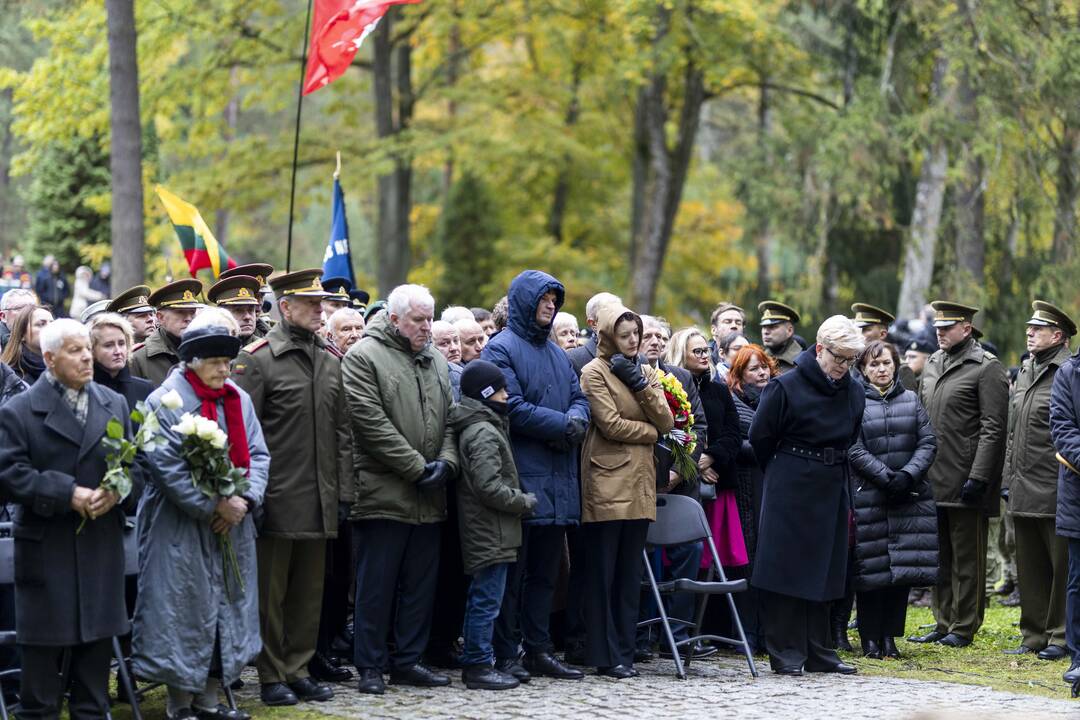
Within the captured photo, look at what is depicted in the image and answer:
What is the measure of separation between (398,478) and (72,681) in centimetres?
205

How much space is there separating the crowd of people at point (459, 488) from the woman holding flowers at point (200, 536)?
0.05 feet

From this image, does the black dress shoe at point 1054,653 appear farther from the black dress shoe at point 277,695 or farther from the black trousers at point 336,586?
the black dress shoe at point 277,695

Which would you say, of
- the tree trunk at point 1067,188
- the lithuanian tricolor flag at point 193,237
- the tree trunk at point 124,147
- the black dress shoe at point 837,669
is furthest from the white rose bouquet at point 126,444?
the tree trunk at point 1067,188

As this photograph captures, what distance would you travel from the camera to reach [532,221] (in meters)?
33.4

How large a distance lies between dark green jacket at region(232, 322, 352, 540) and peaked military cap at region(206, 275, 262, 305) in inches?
55.0

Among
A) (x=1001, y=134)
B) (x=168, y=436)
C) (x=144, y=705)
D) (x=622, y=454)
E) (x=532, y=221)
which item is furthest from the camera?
(x=532, y=221)

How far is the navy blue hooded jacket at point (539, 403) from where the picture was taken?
8609 millimetres

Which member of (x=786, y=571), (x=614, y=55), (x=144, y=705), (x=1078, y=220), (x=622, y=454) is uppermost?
(x=614, y=55)

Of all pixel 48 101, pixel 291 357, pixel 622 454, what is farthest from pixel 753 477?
pixel 48 101

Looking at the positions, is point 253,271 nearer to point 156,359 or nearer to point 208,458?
point 156,359

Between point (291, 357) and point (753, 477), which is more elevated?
point (291, 357)

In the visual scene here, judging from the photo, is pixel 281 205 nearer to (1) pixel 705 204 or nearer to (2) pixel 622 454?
(1) pixel 705 204

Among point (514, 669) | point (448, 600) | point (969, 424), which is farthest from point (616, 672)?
point (969, 424)

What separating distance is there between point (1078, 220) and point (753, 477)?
32.2 feet
